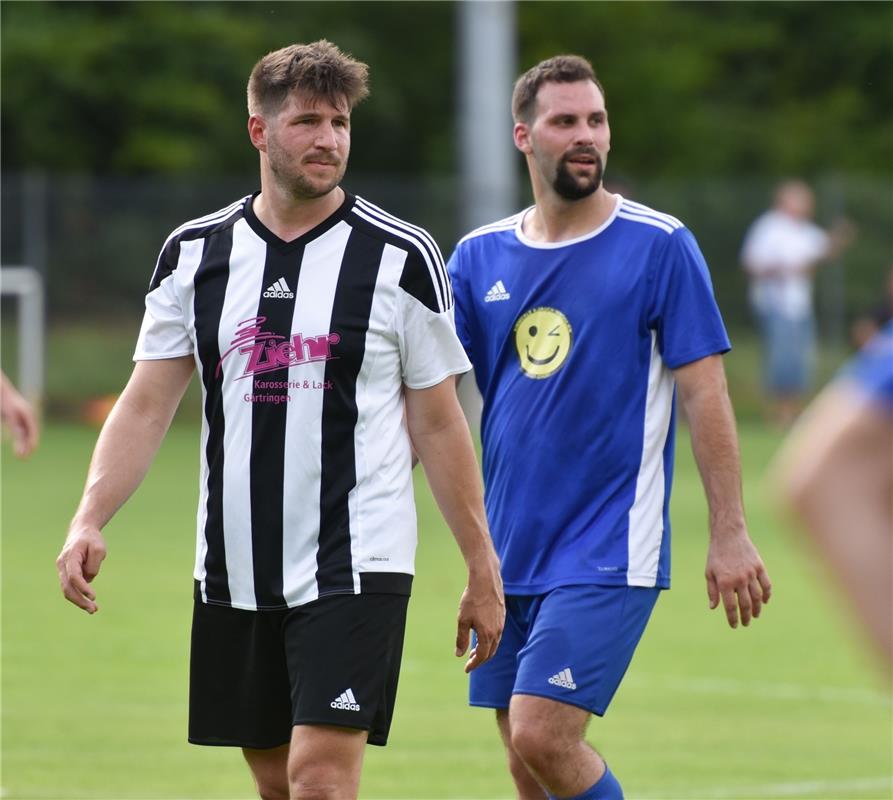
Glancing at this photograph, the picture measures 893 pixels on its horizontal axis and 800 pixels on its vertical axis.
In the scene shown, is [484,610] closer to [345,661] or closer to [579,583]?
[345,661]

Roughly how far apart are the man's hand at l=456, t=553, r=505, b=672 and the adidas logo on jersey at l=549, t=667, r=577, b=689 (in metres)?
0.34

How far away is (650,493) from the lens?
577cm

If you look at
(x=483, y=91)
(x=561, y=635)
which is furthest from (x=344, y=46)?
(x=561, y=635)

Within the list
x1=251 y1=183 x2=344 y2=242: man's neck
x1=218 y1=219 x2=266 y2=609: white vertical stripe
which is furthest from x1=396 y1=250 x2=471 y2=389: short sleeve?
x1=218 y1=219 x2=266 y2=609: white vertical stripe

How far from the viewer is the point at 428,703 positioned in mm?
9109

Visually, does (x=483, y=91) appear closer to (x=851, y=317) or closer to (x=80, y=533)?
(x=851, y=317)

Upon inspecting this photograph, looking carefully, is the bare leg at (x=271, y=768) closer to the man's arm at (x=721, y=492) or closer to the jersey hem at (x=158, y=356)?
the jersey hem at (x=158, y=356)

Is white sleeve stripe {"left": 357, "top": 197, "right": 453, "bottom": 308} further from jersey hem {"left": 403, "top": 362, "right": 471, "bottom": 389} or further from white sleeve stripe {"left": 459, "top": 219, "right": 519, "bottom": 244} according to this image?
white sleeve stripe {"left": 459, "top": 219, "right": 519, "bottom": 244}

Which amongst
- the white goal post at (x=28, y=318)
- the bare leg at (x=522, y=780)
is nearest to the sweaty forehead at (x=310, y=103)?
the bare leg at (x=522, y=780)

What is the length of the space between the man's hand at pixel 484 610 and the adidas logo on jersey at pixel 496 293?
1.08 meters

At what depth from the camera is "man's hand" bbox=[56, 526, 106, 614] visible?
16.9 ft

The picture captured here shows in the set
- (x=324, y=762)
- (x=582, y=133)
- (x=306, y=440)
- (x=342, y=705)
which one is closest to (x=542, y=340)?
(x=582, y=133)

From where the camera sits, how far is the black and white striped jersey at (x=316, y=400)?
5168 mm

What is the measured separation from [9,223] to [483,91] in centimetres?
776
